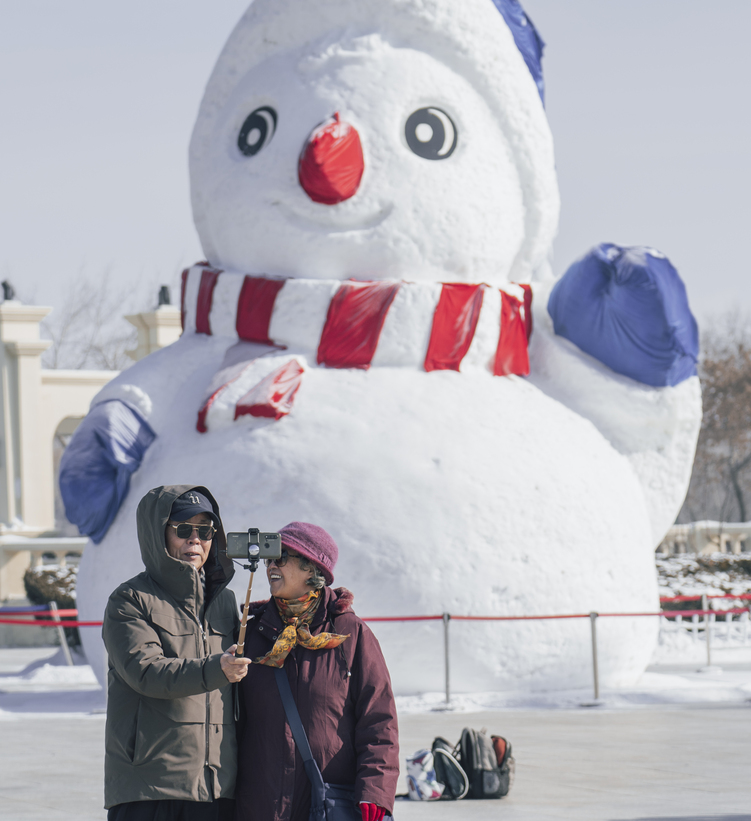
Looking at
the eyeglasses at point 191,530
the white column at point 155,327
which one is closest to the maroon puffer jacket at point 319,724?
the eyeglasses at point 191,530

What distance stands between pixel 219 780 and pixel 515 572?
5.35m

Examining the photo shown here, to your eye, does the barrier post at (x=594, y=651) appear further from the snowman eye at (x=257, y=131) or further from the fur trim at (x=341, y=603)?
the fur trim at (x=341, y=603)

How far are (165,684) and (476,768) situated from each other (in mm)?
2993

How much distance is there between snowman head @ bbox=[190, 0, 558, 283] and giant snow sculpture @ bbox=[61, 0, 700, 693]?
2cm

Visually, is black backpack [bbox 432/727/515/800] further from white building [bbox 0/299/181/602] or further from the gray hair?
white building [bbox 0/299/181/602]

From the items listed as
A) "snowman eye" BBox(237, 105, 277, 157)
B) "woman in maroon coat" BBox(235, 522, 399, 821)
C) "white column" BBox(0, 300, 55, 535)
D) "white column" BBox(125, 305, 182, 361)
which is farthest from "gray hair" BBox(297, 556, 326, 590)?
"white column" BBox(0, 300, 55, 535)

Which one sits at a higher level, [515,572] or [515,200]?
[515,200]

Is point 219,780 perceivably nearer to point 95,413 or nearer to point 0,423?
point 95,413

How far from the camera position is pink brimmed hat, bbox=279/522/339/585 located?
3.11 meters

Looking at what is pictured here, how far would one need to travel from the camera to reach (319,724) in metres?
3.04

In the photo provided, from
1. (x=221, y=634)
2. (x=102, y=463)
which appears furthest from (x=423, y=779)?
(x=102, y=463)

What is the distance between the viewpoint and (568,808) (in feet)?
17.3

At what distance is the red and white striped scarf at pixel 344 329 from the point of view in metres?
8.48

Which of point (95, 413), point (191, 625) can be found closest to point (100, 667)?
point (95, 413)
